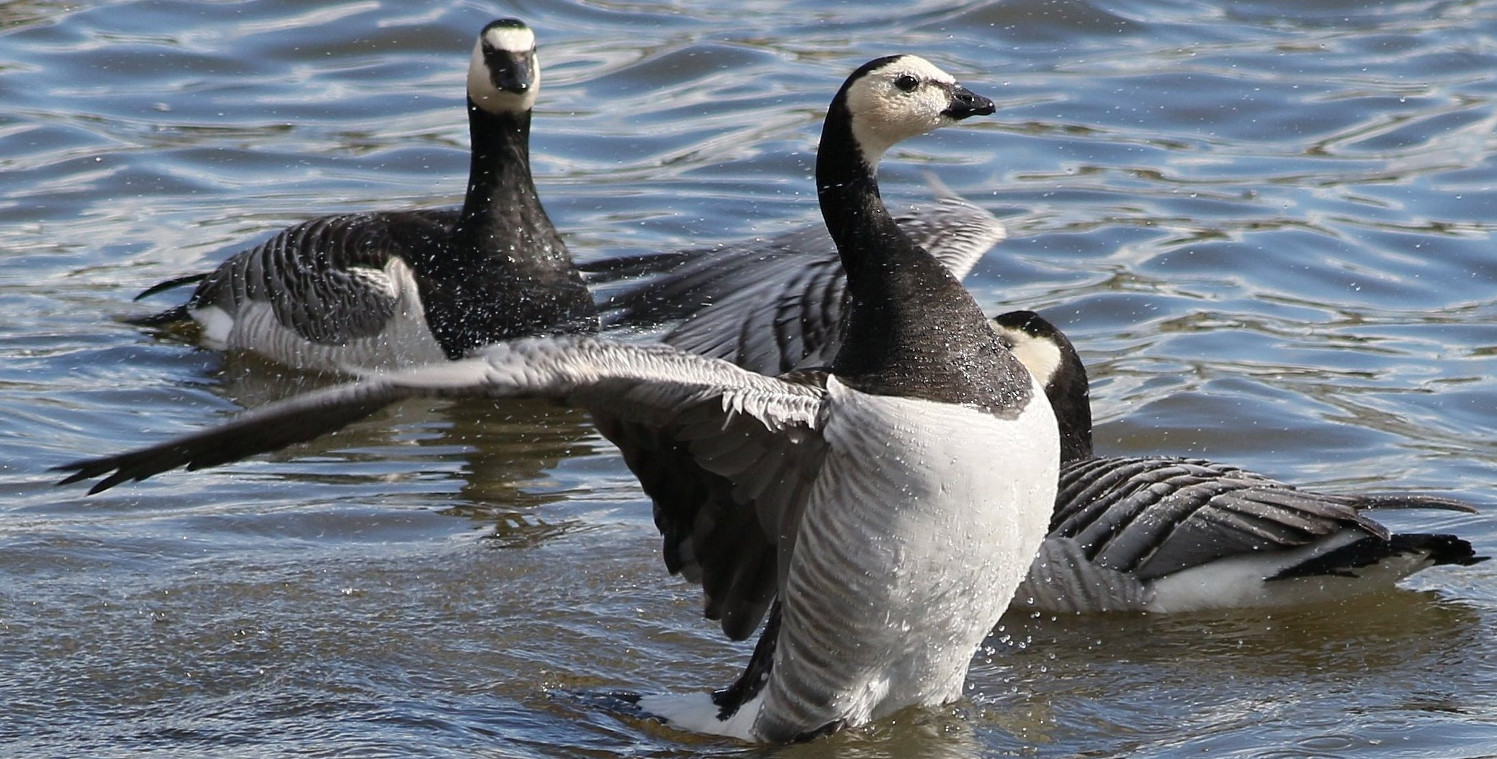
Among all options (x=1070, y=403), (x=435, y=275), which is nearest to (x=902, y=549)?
(x=1070, y=403)

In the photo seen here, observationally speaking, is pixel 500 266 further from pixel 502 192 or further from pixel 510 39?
pixel 510 39

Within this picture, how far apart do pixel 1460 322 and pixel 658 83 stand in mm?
6510

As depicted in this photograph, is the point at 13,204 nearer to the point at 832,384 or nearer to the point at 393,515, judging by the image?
the point at 393,515

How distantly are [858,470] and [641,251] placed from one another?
615cm

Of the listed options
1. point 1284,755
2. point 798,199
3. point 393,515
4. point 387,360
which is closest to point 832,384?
point 1284,755

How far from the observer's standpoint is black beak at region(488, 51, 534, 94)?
9.84 meters

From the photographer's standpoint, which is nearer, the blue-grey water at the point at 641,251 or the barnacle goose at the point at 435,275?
the blue-grey water at the point at 641,251

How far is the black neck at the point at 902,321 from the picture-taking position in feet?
17.9

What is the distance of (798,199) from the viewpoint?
12.5 meters

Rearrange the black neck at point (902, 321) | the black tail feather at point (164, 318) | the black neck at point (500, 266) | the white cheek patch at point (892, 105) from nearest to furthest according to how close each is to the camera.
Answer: the black neck at point (902, 321) → the white cheek patch at point (892, 105) → the black neck at point (500, 266) → the black tail feather at point (164, 318)

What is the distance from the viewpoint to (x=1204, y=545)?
273 inches

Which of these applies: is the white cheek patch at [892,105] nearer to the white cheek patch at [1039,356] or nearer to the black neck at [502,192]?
the white cheek patch at [1039,356]

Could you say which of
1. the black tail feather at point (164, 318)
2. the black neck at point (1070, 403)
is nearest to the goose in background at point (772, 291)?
the black neck at point (1070, 403)

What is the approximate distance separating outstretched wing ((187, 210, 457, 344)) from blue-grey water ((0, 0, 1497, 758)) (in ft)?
1.15
